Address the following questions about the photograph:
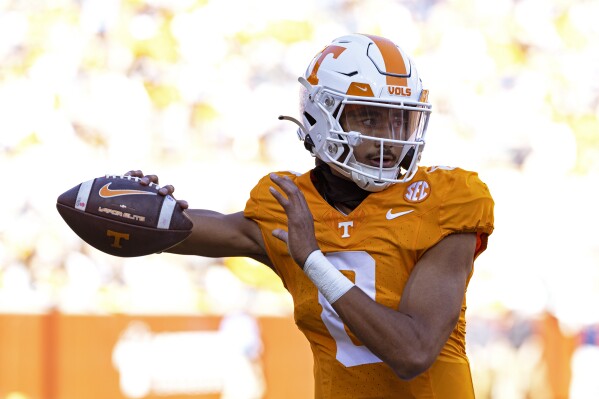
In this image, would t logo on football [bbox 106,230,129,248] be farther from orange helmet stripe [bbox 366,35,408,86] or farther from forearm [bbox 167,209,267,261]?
orange helmet stripe [bbox 366,35,408,86]

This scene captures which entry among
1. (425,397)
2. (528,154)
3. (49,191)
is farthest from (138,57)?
(425,397)

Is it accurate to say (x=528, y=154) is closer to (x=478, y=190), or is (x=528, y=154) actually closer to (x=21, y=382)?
(x=21, y=382)

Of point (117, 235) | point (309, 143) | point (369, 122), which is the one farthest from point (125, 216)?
point (369, 122)

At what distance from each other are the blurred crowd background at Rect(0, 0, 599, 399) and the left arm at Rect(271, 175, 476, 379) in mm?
2369

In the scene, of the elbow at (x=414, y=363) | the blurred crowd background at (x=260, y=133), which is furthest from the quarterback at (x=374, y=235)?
the blurred crowd background at (x=260, y=133)

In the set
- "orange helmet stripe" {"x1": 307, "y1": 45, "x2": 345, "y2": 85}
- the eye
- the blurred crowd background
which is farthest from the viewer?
the blurred crowd background

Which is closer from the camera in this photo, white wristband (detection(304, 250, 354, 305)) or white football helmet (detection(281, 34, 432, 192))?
white wristband (detection(304, 250, 354, 305))

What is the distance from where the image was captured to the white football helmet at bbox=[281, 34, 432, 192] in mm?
2061

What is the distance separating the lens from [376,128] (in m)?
2.09

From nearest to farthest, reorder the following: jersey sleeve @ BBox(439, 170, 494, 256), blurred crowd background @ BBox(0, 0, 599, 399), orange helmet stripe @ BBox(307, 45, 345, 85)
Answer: jersey sleeve @ BBox(439, 170, 494, 256)
orange helmet stripe @ BBox(307, 45, 345, 85)
blurred crowd background @ BBox(0, 0, 599, 399)

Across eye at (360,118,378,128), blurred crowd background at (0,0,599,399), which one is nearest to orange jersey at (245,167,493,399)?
eye at (360,118,378,128)

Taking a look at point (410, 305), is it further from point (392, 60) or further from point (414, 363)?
point (392, 60)

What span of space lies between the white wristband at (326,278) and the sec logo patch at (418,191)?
0.99 feet

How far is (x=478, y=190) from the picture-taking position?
2.03m
